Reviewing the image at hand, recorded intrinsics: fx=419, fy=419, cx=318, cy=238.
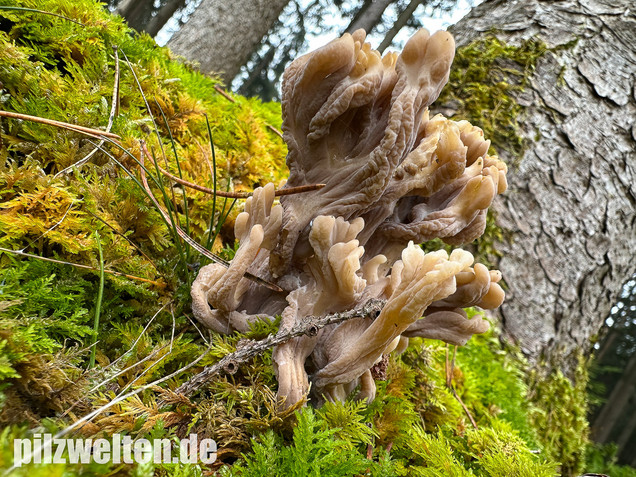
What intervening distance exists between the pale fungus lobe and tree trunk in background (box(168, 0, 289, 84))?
127 inches

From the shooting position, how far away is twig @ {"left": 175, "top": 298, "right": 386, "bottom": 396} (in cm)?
150

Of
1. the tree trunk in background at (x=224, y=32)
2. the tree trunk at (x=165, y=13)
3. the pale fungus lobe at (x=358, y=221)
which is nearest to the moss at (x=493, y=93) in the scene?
the pale fungus lobe at (x=358, y=221)

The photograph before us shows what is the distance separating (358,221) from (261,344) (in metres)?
0.66

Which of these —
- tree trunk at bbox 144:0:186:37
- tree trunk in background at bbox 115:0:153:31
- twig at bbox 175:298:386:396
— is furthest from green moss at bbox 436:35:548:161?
tree trunk at bbox 144:0:186:37

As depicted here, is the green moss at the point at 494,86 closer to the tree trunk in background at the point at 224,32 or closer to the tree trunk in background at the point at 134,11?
the tree trunk in background at the point at 224,32

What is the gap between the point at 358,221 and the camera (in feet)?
5.94

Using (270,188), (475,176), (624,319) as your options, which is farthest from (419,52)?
(624,319)

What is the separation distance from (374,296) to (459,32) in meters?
3.54

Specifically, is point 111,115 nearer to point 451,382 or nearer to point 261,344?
point 261,344

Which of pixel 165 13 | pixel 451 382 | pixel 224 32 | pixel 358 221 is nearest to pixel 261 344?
pixel 358 221

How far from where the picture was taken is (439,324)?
192 centimetres

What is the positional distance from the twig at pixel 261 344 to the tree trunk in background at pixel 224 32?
12.5 feet

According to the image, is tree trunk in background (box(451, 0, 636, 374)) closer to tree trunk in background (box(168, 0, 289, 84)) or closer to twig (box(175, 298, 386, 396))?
twig (box(175, 298, 386, 396))

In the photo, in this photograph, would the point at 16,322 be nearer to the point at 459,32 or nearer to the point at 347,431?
the point at 347,431
